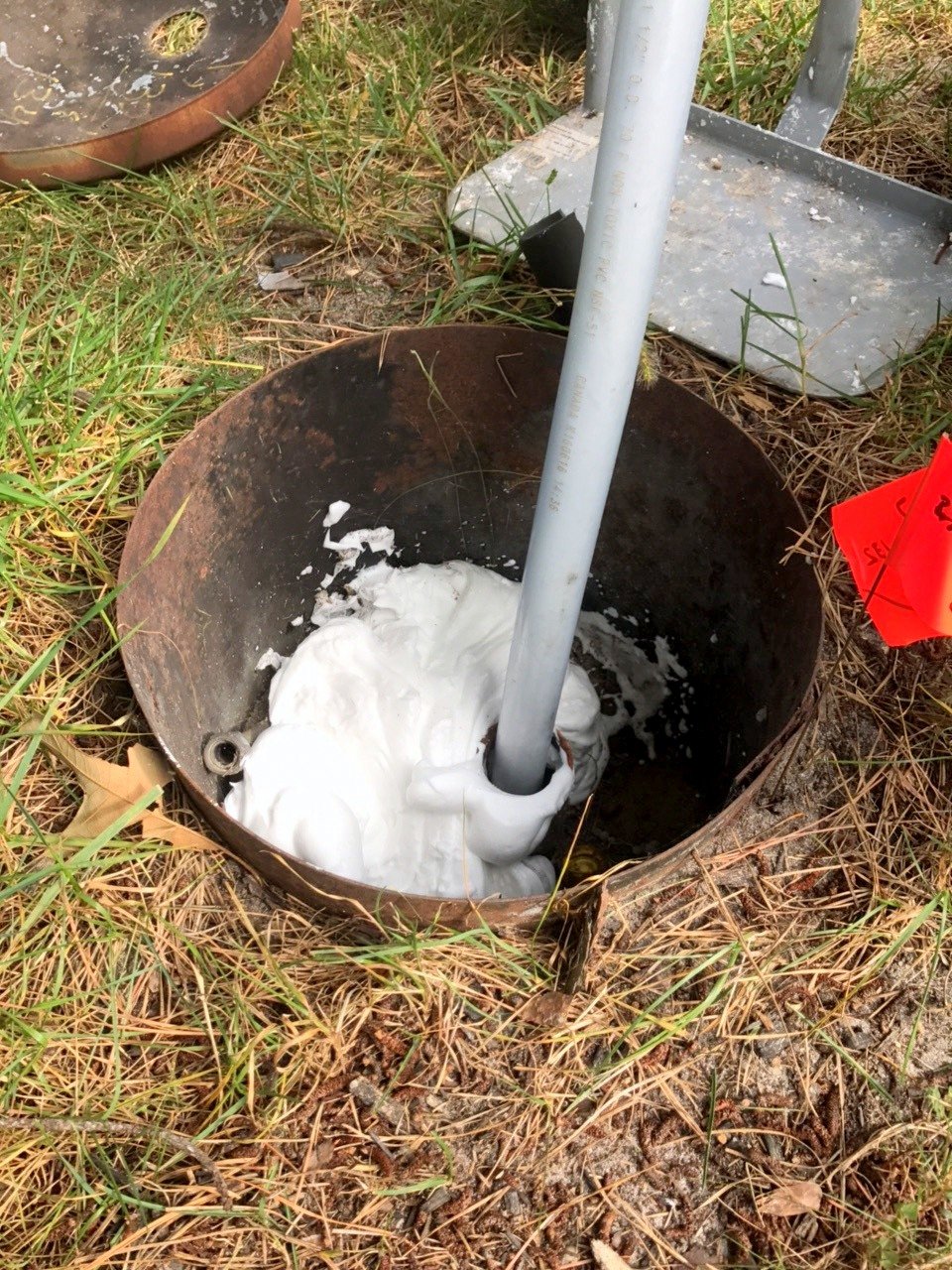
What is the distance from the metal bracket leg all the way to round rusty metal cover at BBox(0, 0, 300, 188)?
2.91 feet

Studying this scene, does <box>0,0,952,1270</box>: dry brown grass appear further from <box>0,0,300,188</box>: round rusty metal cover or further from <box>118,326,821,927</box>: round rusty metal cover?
<box>0,0,300,188</box>: round rusty metal cover

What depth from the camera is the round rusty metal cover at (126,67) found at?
178cm

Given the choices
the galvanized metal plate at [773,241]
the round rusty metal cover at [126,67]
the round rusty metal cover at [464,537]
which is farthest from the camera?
the round rusty metal cover at [126,67]

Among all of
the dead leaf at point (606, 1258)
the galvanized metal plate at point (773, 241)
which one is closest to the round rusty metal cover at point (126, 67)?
the galvanized metal plate at point (773, 241)

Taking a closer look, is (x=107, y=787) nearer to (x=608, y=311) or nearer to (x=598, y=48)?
(x=608, y=311)

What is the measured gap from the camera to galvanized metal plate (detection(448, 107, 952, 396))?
150 cm

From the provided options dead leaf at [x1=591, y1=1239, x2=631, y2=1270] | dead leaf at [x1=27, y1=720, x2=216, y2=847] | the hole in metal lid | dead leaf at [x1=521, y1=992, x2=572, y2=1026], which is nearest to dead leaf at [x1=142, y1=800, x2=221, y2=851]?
dead leaf at [x1=27, y1=720, x2=216, y2=847]

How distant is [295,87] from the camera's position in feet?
6.15

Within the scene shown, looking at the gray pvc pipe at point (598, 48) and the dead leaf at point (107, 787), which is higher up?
the gray pvc pipe at point (598, 48)

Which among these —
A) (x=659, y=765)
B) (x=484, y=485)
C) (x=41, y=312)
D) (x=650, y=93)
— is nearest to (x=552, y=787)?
(x=659, y=765)

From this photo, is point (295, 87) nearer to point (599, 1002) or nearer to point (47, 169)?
point (47, 169)

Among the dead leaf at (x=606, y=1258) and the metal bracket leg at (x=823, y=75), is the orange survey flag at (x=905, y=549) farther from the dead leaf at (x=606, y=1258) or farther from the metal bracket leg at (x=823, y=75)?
the metal bracket leg at (x=823, y=75)

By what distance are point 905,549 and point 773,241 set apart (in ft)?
2.45

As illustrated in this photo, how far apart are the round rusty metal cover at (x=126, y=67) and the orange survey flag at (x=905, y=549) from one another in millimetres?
1322
